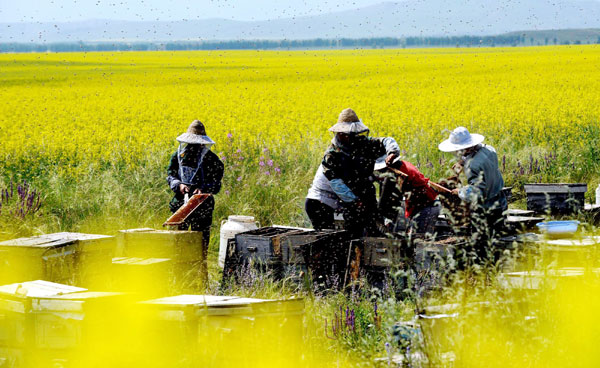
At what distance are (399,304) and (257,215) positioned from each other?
3832 mm

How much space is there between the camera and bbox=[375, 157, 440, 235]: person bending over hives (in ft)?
22.2

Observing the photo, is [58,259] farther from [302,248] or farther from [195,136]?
[195,136]

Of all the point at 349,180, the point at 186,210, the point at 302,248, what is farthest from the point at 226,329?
the point at 349,180

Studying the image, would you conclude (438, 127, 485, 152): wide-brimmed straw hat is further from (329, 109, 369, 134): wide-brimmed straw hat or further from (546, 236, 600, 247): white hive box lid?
(546, 236, 600, 247): white hive box lid

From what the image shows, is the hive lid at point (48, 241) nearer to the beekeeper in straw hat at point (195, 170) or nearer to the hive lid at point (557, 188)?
the beekeeper in straw hat at point (195, 170)

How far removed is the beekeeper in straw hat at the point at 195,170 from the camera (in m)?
7.04

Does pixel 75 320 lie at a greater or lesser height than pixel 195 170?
lesser

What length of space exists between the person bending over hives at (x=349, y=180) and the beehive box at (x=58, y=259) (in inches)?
73.5

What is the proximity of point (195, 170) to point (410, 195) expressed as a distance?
1.96 meters

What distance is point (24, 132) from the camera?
49.1 feet

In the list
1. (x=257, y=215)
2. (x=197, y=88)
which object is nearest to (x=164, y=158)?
(x=257, y=215)

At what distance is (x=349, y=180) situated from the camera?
263 inches

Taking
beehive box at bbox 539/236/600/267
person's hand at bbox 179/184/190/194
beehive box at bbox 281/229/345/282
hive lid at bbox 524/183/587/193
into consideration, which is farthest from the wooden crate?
person's hand at bbox 179/184/190/194

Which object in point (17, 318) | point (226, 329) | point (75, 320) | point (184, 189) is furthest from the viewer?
point (184, 189)
